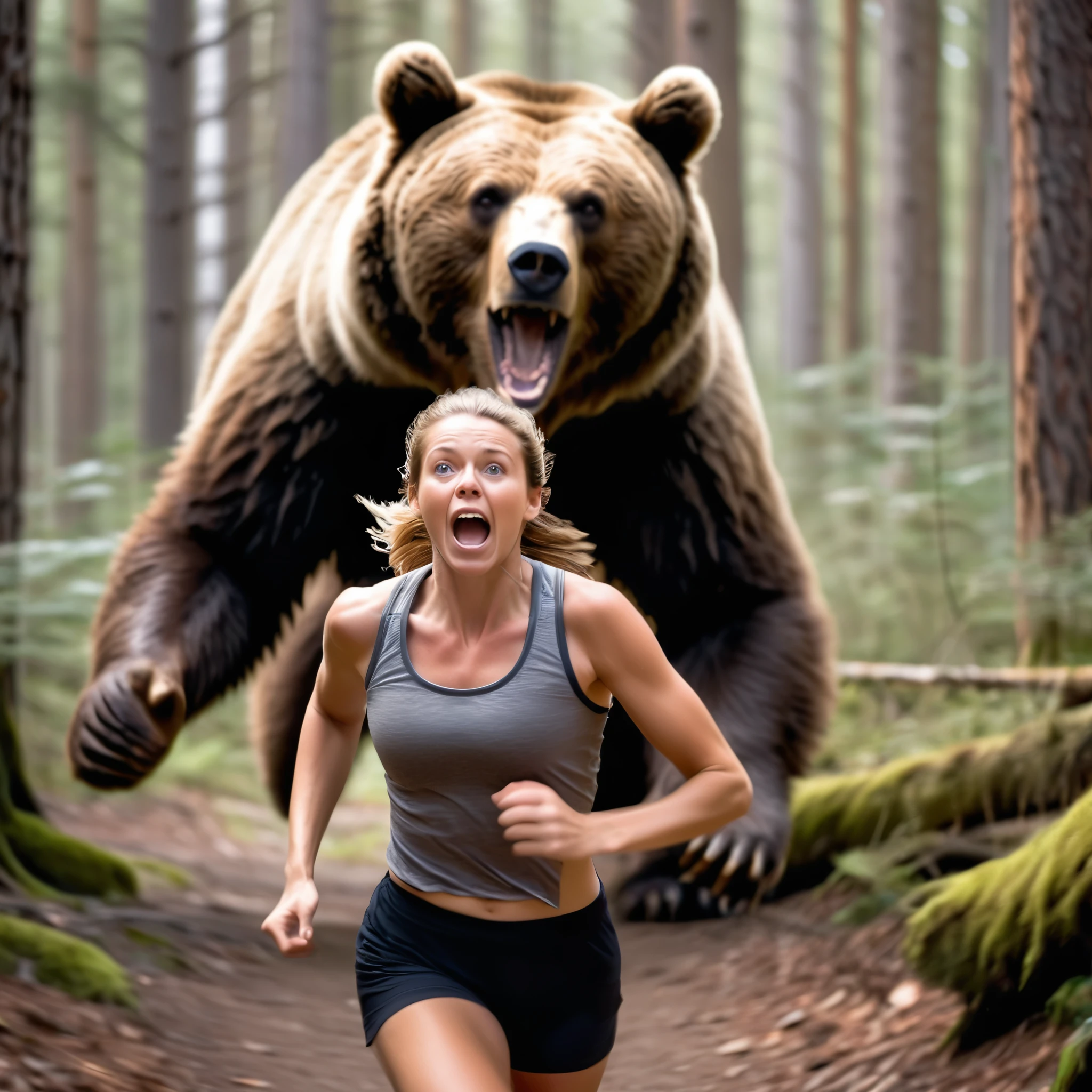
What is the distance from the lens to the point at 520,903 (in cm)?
189

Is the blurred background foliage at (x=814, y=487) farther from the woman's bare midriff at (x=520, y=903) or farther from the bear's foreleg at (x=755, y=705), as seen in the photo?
the woman's bare midriff at (x=520, y=903)

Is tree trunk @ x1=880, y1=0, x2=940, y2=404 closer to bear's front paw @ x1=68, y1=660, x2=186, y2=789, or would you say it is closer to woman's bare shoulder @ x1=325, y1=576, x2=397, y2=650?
bear's front paw @ x1=68, y1=660, x2=186, y2=789

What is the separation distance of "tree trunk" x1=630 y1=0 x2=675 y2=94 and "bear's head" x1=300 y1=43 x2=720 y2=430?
16.7ft

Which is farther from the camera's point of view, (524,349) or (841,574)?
(841,574)

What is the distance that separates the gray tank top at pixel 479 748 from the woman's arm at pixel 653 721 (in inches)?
1.5

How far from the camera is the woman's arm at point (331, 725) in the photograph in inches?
76.1

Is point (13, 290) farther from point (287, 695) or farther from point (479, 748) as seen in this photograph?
point (479, 748)

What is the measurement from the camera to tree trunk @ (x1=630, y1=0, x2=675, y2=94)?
354 inches

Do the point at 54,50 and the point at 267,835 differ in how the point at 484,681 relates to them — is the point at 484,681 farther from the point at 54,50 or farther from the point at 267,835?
the point at 54,50

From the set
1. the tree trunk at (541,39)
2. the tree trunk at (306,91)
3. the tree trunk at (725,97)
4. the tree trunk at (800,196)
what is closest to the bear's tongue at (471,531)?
the tree trunk at (725,97)

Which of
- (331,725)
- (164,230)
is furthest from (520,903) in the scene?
(164,230)

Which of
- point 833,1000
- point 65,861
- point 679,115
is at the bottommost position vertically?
point 833,1000

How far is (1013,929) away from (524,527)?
159 centimetres

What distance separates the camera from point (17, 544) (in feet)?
14.5
